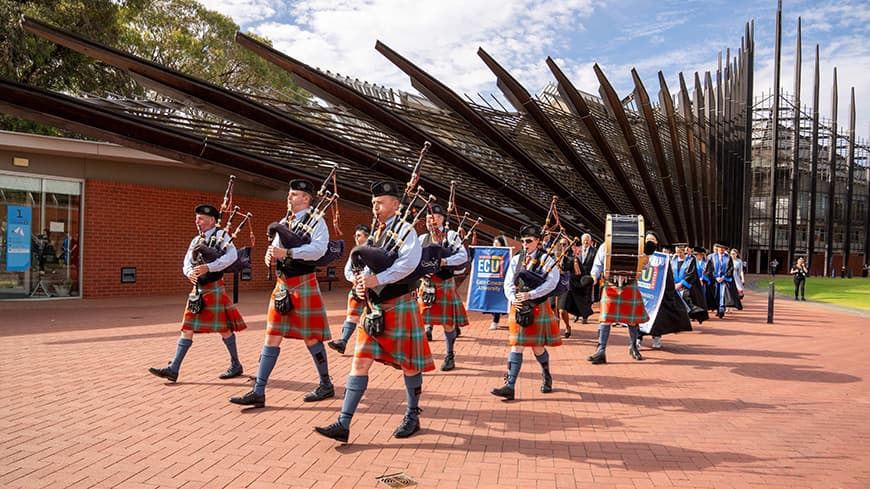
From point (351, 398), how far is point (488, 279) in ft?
22.7

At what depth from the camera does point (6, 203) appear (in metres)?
12.9

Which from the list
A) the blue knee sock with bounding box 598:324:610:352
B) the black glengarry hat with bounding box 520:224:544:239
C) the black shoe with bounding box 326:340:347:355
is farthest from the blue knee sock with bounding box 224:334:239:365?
the blue knee sock with bounding box 598:324:610:352

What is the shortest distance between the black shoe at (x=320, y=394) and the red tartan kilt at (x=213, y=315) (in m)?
1.13

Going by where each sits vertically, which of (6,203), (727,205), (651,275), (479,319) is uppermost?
(727,205)

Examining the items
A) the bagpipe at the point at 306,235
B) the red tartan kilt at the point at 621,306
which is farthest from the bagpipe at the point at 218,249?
the red tartan kilt at the point at 621,306

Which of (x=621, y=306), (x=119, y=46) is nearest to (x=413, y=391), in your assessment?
(x=621, y=306)

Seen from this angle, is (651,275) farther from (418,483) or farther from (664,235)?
(664,235)

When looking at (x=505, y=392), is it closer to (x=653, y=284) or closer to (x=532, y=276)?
(x=532, y=276)

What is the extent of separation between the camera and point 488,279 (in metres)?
11.0

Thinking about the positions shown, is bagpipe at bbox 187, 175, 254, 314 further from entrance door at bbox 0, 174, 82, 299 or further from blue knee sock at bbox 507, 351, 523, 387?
entrance door at bbox 0, 174, 82, 299

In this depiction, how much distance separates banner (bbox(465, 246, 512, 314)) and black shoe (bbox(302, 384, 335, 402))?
5654 millimetres

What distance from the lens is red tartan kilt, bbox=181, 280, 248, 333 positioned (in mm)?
5914

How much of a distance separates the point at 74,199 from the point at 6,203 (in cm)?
135

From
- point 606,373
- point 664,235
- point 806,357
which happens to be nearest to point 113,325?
point 606,373
